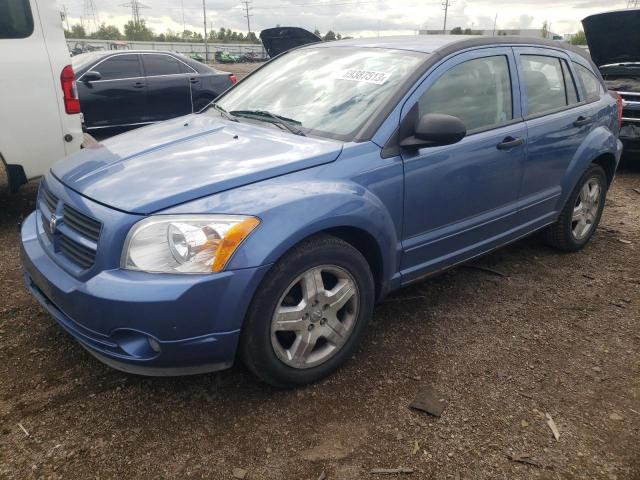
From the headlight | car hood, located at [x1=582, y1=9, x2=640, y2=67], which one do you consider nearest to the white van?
the headlight

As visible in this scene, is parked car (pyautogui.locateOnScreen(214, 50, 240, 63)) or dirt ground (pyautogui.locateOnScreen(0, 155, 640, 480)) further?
parked car (pyautogui.locateOnScreen(214, 50, 240, 63))

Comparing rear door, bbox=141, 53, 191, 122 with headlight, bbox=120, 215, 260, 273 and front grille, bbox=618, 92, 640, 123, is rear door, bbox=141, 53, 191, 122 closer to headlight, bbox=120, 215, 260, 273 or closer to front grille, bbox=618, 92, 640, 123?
front grille, bbox=618, 92, 640, 123

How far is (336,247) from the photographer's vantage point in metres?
2.46

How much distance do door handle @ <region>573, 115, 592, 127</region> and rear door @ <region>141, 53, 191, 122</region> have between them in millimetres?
6503

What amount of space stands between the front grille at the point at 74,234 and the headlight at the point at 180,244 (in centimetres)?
21

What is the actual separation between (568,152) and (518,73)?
79 centimetres

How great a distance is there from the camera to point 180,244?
2105 millimetres

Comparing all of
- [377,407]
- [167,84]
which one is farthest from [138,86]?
[377,407]

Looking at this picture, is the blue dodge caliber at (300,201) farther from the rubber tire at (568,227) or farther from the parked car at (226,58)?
the parked car at (226,58)

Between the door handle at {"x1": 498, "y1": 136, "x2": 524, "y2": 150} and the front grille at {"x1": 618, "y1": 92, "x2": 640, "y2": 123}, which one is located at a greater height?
the door handle at {"x1": 498, "y1": 136, "x2": 524, "y2": 150}

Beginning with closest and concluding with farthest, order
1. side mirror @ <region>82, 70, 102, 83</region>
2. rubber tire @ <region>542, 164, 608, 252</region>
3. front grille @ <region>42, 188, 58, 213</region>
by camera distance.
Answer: front grille @ <region>42, 188, 58, 213</region>, rubber tire @ <region>542, 164, 608, 252</region>, side mirror @ <region>82, 70, 102, 83</region>

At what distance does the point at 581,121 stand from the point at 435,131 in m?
1.92

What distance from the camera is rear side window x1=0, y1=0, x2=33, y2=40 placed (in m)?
4.18

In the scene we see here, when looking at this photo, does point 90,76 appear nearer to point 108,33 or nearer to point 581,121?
point 581,121
